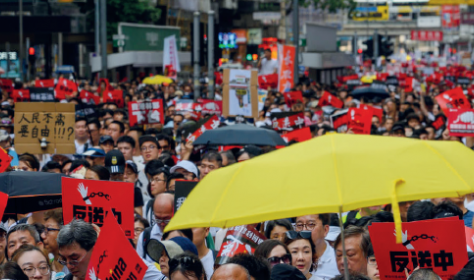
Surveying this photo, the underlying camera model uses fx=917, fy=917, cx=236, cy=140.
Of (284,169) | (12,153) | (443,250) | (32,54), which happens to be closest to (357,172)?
(284,169)

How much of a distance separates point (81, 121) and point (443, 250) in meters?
7.60

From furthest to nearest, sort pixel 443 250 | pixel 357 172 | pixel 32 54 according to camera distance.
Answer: pixel 32 54, pixel 443 250, pixel 357 172

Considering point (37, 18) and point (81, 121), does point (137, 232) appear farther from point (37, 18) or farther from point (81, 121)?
point (37, 18)

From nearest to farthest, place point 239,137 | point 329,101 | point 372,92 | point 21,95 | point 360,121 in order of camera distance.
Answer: point 239,137, point 360,121, point 329,101, point 21,95, point 372,92

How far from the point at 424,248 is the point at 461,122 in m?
7.03

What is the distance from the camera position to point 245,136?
38.8ft

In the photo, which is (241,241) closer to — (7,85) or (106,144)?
(106,144)

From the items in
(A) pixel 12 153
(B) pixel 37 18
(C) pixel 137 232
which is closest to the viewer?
(C) pixel 137 232

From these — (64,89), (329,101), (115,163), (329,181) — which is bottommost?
(329,101)

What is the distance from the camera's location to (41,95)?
1884 centimetres

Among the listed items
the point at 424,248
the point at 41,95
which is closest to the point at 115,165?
the point at 424,248

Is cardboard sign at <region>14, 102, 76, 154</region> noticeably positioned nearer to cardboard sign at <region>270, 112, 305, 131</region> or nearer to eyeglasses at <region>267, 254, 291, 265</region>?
cardboard sign at <region>270, 112, 305, 131</region>

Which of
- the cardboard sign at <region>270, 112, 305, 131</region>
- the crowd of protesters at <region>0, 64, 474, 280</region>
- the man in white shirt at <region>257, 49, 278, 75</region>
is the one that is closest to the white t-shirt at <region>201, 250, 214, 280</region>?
the crowd of protesters at <region>0, 64, 474, 280</region>

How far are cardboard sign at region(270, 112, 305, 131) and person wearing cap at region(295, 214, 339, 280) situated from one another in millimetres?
8021
